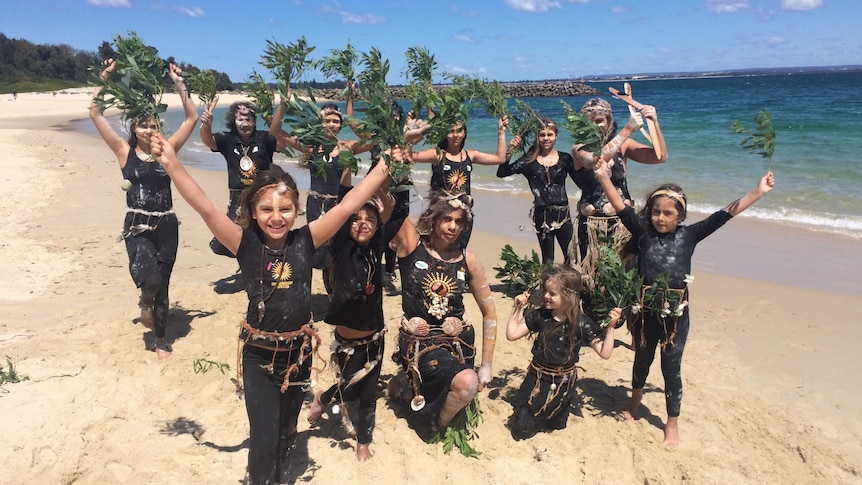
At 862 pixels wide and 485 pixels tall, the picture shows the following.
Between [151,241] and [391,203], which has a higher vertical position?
[391,203]

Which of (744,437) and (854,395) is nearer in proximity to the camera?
(744,437)

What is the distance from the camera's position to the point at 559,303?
157 inches

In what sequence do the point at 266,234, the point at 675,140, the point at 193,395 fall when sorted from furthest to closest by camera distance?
the point at 675,140, the point at 193,395, the point at 266,234

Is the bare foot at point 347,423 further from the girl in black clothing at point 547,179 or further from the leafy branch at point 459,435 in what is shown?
the girl in black clothing at point 547,179

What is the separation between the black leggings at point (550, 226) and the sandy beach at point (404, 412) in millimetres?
995

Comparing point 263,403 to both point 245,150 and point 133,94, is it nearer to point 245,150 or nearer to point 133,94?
point 133,94

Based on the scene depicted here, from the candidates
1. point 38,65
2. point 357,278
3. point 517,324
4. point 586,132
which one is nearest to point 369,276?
point 357,278

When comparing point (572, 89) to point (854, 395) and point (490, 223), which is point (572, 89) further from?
point (854, 395)

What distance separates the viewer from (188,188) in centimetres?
279

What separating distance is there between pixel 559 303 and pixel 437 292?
Result: 2.87 ft

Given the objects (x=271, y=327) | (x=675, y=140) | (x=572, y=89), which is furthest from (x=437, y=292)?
(x=572, y=89)

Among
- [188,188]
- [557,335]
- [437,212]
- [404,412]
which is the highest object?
[188,188]

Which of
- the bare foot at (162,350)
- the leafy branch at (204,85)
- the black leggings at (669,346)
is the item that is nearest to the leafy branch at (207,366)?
the bare foot at (162,350)

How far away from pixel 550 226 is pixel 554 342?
235 centimetres
